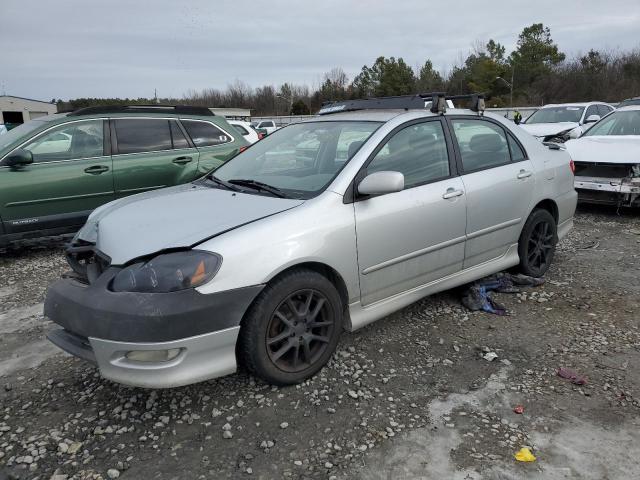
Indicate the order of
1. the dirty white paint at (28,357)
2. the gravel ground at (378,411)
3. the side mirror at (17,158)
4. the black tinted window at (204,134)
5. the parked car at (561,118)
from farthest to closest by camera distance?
the parked car at (561,118)
the black tinted window at (204,134)
the side mirror at (17,158)
the dirty white paint at (28,357)
the gravel ground at (378,411)

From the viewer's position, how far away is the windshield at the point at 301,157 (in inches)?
130

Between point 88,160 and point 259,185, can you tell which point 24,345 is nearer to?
point 259,185

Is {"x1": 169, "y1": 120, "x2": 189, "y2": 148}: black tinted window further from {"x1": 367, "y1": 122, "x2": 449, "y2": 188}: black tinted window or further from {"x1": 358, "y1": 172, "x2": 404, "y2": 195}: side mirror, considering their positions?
{"x1": 358, "y1": 172, "x2": 404, "y2": 195}: side mirror

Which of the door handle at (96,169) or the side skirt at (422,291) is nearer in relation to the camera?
the side skirt at (422,291)

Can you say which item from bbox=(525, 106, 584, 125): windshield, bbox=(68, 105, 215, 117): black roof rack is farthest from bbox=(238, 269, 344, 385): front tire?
bbox=(525, 106, 584, 125): windshield

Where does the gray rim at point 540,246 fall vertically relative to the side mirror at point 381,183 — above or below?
below

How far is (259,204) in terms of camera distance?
120 inches

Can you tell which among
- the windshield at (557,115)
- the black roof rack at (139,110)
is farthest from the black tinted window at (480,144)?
the windshield at (557,115)

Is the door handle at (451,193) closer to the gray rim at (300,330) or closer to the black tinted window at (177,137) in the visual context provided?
the gray rim at (300,330)

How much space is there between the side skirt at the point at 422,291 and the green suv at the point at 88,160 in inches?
155

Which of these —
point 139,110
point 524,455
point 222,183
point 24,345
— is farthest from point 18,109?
point 524,455

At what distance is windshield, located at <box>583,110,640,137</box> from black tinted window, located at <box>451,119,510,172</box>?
16.5ft

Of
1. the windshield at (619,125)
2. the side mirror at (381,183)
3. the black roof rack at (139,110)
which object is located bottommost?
the side mirror at (381,183)

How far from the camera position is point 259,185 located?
3.41m
